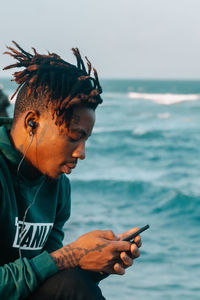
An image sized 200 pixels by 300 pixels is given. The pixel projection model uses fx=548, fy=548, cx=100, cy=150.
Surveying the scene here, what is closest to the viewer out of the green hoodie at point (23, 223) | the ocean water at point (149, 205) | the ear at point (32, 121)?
the green hoodie at point (23, 223)

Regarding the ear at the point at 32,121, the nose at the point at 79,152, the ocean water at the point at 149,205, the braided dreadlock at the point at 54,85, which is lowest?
the ocean water at the point at 149,205

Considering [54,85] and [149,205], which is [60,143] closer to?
[54,85]

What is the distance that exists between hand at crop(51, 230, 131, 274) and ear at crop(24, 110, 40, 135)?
21.1 inches

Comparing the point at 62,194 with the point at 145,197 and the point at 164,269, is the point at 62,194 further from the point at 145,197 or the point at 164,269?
the point at 145,197

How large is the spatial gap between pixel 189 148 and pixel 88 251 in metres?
17.7

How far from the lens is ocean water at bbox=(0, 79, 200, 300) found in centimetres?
679

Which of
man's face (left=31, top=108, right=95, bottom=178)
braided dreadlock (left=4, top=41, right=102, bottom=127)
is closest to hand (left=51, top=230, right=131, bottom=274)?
man's face (left=31, top=108, right=95, bottom=178)

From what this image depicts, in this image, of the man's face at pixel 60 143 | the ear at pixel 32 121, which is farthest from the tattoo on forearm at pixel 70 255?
the ear at pixel 32 121

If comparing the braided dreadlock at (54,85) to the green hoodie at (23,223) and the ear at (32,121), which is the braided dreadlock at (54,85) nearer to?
the ear at (32,121)

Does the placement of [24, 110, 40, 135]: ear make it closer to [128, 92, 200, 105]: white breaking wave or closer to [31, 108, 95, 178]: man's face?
[31, 108, 95, 178]: man's face

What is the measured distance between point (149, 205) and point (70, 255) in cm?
941

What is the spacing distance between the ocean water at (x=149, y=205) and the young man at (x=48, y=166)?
3967 millimetres

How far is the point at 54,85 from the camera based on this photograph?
245 cm

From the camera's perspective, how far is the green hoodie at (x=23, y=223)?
7.27ft
